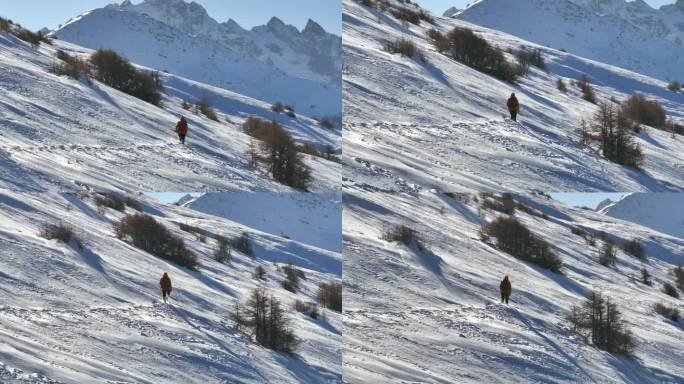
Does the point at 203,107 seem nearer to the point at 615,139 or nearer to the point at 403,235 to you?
the point at 403,235

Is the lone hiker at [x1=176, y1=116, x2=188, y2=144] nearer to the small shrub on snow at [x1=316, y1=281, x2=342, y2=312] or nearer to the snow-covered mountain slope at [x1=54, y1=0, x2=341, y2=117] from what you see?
the snow-covered mountain slope at [x1=54, y1=0, x2=341, y2=117]

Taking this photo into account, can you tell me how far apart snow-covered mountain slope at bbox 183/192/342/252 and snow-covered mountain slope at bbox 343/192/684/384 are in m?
0.15

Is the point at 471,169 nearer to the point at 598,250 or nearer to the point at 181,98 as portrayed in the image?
the point at 598,250

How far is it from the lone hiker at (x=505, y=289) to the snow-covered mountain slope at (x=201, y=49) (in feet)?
6.83

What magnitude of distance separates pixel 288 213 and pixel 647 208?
317 cm

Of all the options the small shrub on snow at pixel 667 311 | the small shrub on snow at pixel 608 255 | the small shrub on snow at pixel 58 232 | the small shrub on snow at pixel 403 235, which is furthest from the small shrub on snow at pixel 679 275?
the small shrub on snow at pixel 58 232

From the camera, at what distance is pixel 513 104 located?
10406mm

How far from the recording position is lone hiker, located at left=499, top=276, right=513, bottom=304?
972 centimetres

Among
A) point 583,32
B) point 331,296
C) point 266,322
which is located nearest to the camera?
point 266,322

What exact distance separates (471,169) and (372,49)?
74.5 inches

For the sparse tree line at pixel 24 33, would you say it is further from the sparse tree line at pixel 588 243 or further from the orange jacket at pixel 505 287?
the orange jacket at pixel 505 287

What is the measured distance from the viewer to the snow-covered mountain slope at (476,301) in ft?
30.8

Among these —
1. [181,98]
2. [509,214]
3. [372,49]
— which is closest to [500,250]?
[509,214]

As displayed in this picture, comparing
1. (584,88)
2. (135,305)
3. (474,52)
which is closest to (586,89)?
(584,88)
